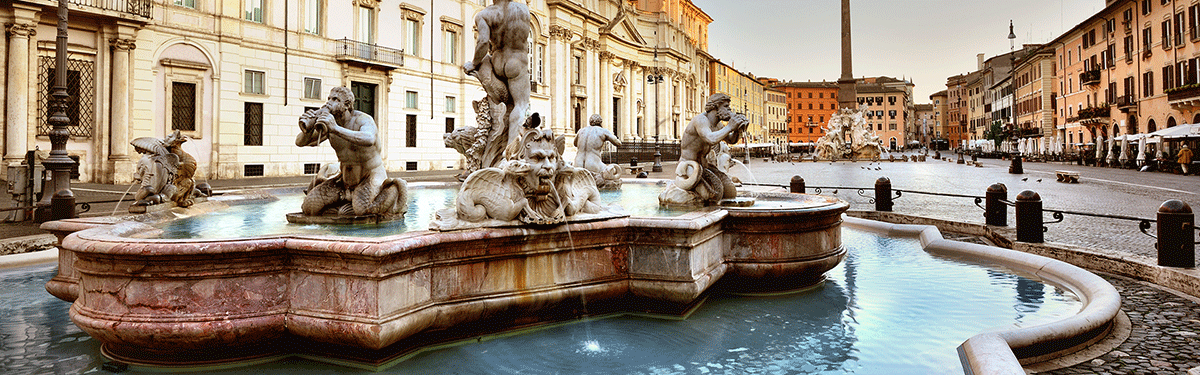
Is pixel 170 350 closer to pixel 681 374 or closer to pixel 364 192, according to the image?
pixel 364 192

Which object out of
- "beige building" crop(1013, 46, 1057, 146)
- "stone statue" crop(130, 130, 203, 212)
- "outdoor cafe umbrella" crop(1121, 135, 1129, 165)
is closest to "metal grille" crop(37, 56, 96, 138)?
"stone statue" crop(130, 130, 203, 212)

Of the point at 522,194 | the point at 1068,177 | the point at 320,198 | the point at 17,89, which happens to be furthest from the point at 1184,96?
the point at 17,89

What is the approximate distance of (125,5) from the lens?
19438mm

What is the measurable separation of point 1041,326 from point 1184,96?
40.2m

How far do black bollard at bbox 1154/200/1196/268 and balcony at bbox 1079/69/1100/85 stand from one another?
50.1 meters

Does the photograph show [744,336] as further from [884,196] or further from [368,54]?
[368,54]

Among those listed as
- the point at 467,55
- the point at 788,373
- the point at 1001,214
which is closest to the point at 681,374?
the point at 788,373

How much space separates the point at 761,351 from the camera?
4086 mm

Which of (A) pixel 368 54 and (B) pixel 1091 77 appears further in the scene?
(B) pixel 1091 77

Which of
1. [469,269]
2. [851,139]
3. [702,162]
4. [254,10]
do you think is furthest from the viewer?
[851,139]

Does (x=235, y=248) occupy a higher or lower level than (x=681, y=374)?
higher

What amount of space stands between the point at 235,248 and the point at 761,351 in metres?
3.08

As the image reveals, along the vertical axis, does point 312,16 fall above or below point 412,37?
below

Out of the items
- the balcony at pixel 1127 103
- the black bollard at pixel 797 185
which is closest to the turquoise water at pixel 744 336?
the black bollard at pixel 797 185
